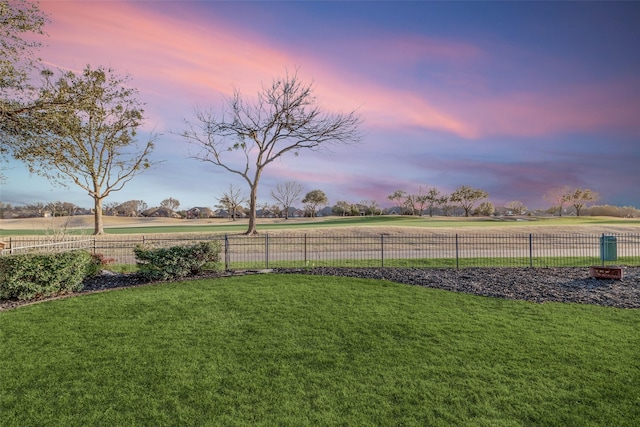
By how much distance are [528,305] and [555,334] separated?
2.19m

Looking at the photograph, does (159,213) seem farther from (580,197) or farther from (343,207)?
(580,197)

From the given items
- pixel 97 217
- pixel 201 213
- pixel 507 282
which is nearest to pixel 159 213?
pixel 201 213

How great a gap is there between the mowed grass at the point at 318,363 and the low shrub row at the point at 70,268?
3.27 feet

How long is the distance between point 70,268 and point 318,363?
815cm

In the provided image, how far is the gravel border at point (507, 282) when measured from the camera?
30.1 ft

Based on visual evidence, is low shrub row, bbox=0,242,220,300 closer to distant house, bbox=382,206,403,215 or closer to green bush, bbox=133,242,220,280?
green bush, bbox=133,242,220,280

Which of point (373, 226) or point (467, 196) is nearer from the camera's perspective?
point (373, 226)

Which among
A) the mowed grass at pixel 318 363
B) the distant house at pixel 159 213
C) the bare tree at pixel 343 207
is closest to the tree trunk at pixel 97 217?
the mowed grass at pixel 318 363

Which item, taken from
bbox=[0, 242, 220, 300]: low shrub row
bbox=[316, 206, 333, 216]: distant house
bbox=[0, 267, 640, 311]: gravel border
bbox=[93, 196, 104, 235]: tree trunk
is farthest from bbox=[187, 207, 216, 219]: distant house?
bbox=[0, 267, 640, 311]: gravel border

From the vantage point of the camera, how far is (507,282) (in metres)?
10.9

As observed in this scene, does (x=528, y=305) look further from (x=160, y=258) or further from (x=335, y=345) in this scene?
(x=160, y=258)

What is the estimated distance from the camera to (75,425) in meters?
3.72

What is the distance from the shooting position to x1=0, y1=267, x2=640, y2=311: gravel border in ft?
30.1

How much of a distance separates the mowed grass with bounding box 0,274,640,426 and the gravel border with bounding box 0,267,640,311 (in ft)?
3.34
